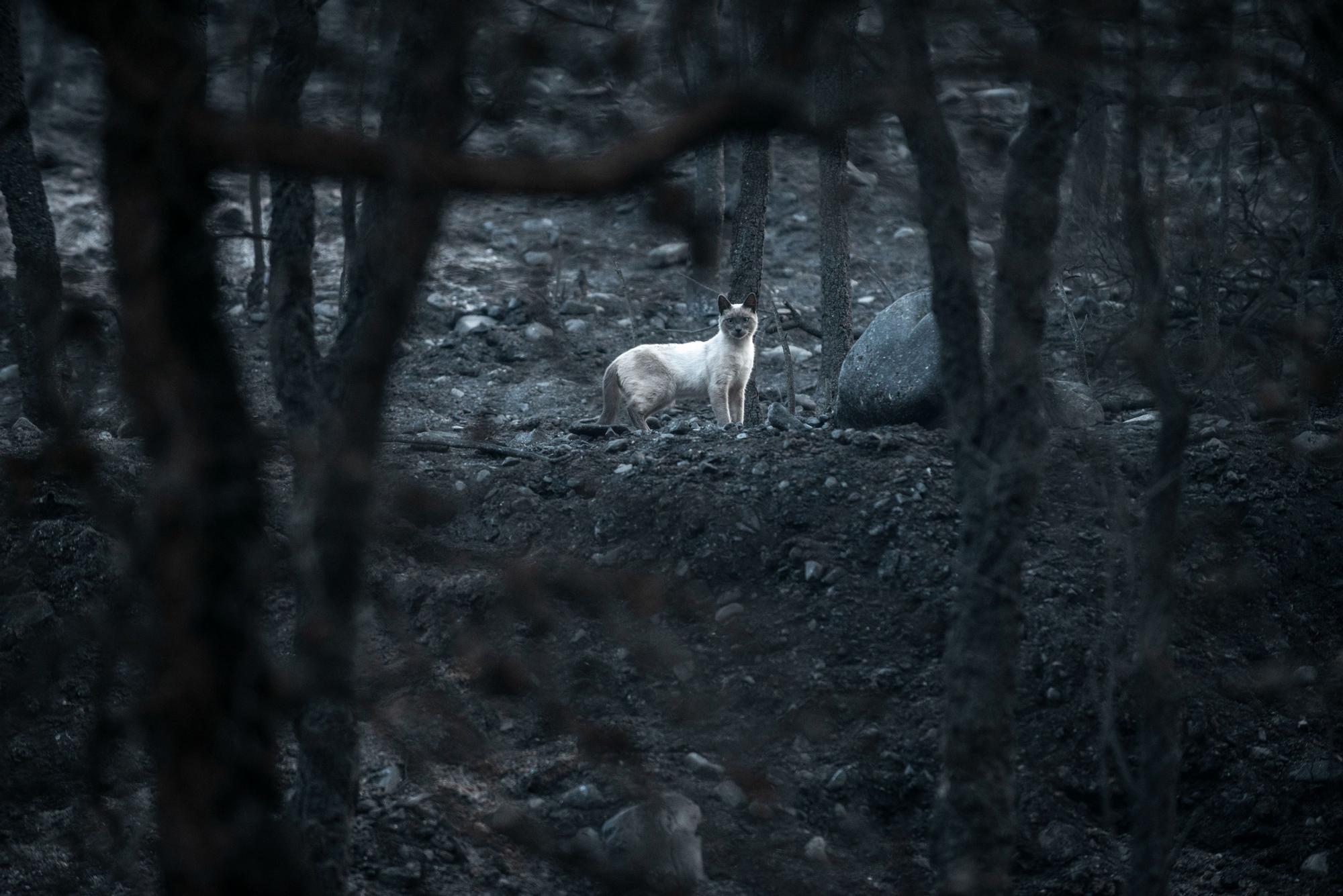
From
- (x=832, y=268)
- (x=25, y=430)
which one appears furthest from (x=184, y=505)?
(x=832, y=268)

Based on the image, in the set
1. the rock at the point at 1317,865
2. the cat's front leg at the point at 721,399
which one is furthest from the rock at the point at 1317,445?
the cat's front leg at the point at 721,399

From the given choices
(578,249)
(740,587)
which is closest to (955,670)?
(740,587)

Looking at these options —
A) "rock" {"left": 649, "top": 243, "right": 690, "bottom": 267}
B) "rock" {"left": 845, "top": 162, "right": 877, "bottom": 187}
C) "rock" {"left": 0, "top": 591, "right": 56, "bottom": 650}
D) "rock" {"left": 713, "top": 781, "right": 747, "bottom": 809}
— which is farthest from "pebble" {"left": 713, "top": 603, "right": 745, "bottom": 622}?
"rock" {"left": 649, "top": 243, "right": 690, "bottom": 267}

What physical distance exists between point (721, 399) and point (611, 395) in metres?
0.88

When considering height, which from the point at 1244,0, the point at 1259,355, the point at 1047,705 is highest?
the point at 1244,0

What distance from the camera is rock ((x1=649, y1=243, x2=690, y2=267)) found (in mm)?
14234

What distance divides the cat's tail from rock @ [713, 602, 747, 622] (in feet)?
9.45

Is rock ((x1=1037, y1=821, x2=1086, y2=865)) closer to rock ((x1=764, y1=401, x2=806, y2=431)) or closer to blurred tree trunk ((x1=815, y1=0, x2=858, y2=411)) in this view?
rock ((x1=764, y1=401, x2=806, y2=431))

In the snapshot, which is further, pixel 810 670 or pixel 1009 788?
pixel 810 670

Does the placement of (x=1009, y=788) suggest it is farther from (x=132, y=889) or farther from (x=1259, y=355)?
(x=1259, y=355)

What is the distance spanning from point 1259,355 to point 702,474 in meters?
3.85

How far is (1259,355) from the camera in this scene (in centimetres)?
819

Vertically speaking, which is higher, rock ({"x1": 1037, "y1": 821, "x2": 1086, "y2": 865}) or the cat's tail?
the cat's tail

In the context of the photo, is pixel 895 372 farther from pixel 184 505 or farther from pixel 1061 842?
pixel 184 505
